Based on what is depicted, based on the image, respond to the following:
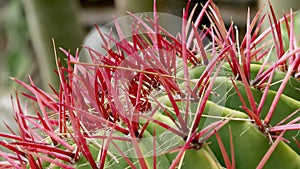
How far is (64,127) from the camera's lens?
0.56 metres

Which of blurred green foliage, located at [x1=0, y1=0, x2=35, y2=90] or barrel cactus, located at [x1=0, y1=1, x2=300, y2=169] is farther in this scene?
blurred green foliage, located at [x1=0, y1=0, x2=35, y2=90]

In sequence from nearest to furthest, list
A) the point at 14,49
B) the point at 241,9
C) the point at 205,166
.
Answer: the point at 205,166 → the point at 14,49 → the point at 241,9

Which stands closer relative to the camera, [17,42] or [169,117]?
[169,117]

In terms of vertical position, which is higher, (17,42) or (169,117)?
(169,117)

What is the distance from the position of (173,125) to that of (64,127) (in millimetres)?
110

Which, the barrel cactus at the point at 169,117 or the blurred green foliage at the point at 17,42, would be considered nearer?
the barrel cactus at the point at 169,117

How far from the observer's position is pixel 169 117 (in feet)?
1.69

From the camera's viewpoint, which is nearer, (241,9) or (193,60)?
(193,60)

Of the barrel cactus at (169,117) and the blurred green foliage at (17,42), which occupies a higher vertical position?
the barrel cactus at (169,117)

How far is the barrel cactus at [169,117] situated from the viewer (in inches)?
19.3

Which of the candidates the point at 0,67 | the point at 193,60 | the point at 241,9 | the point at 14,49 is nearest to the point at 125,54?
the point at 193,60

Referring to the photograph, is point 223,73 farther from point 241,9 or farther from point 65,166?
point 241,9

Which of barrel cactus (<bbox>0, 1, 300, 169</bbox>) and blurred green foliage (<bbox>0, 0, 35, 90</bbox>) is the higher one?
barrel cactus (<bbox>0, 1, 300, 169</bbox>)

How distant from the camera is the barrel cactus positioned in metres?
0.49
